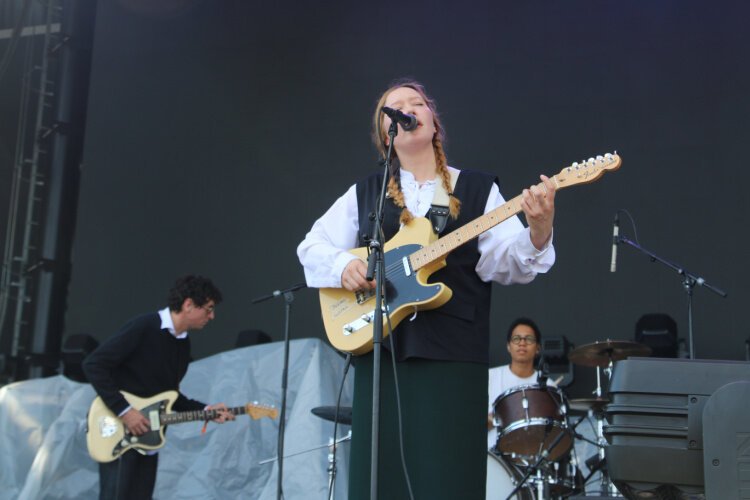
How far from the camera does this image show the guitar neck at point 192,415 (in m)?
5.41

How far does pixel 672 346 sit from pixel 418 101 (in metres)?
3.38

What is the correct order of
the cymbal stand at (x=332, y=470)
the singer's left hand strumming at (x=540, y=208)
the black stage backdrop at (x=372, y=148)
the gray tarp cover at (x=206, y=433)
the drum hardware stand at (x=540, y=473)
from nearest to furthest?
the singer's left hand strumming at (x=540, y=208) < the cymbal stand at (x=332, y=470) < the drum hardware stand at (x=540, y=473) < the gray tarp cover at (x=206, y=433) < the black stage backdrop at (x=372, y=148)

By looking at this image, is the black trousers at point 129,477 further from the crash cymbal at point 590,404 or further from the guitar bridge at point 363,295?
the guitar bridge at point 363,295

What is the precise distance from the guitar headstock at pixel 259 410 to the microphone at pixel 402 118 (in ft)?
10.8

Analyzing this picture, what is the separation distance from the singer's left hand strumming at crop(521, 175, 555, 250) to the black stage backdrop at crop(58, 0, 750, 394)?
353cm

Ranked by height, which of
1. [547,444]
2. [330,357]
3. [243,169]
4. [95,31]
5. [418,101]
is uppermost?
[95,31]

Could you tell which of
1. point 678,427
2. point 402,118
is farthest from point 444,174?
point 678,427

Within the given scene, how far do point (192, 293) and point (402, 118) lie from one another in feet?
10.3

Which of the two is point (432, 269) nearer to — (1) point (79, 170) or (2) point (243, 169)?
(2) point (243, 169)

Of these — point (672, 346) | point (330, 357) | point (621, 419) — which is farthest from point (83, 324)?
point (621, 419)

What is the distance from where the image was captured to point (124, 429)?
5266mm

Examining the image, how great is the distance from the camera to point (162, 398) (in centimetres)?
547

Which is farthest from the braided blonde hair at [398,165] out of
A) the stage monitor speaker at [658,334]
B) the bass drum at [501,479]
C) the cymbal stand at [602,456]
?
the stage monitor speaker at [658,334]

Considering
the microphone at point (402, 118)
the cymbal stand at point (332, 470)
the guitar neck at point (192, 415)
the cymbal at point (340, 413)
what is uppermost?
the microphone at point (402, 118)
